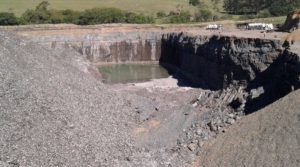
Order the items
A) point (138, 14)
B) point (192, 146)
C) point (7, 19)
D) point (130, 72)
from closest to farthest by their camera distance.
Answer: point (192, 146), point (130, 72), point (7, 19), point (138, 14)

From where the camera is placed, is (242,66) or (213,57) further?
(213,57)

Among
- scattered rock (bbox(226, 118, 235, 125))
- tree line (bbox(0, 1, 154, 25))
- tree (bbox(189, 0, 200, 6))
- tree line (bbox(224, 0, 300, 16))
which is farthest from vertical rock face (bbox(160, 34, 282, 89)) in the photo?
tree (bbox(189, 0, 200, 6))

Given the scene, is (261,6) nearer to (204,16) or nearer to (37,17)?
(204,16)

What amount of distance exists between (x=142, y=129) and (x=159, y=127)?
1345mm

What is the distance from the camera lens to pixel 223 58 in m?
50.8

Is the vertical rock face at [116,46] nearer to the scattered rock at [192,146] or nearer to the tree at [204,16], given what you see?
the tree at [204,16]

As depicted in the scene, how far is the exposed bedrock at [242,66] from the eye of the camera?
3700 cm

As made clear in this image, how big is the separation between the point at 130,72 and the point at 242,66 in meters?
23.9

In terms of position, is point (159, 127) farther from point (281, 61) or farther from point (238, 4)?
point (238, 4)

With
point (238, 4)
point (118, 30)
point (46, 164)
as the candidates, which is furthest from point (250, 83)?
point (238, 4)

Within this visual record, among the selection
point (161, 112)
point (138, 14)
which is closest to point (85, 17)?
point (138, 14)

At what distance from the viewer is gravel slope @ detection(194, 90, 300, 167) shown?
26281 millimetres

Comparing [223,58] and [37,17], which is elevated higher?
[37,17]

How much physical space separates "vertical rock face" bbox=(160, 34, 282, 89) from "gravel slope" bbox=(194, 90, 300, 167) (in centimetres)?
1425
